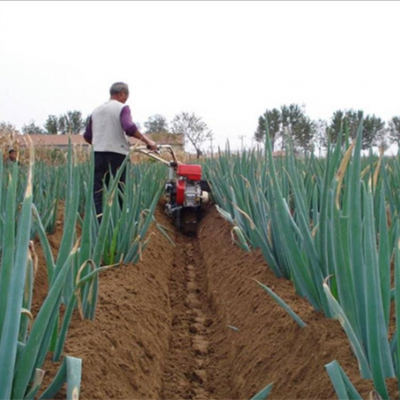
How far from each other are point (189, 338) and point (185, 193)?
2832 mm

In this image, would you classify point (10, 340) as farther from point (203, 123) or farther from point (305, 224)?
point (203, 123)

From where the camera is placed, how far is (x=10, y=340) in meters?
1.06

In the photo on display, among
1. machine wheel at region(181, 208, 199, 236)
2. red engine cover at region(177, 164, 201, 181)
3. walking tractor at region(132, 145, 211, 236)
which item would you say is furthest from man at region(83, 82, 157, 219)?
machine wheel at region(181, 208, 199, 236)

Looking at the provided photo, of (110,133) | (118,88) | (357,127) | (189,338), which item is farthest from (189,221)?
(357,127)

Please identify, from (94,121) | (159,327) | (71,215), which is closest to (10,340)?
(71,215)

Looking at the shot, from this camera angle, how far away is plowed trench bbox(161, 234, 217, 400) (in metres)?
2.30

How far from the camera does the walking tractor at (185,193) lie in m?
5.57

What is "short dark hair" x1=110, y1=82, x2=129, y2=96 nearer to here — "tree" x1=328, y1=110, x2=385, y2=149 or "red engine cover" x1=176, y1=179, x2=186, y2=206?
"red engine cover" x1=176, y1=179, x2=186, y2=206

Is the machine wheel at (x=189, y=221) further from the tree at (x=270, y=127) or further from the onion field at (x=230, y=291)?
the onion field at (x=230, y=291)

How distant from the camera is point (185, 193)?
5.62 m

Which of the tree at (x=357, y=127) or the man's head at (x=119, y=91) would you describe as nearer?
the tree at (x=357, y=127)

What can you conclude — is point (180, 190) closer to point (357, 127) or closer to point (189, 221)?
point (189, 221)

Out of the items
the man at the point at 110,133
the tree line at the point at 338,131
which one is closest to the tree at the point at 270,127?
the tree line at the point at 338,131

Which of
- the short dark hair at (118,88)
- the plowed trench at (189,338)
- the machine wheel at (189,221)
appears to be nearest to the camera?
the plowed trench at (189,338)
